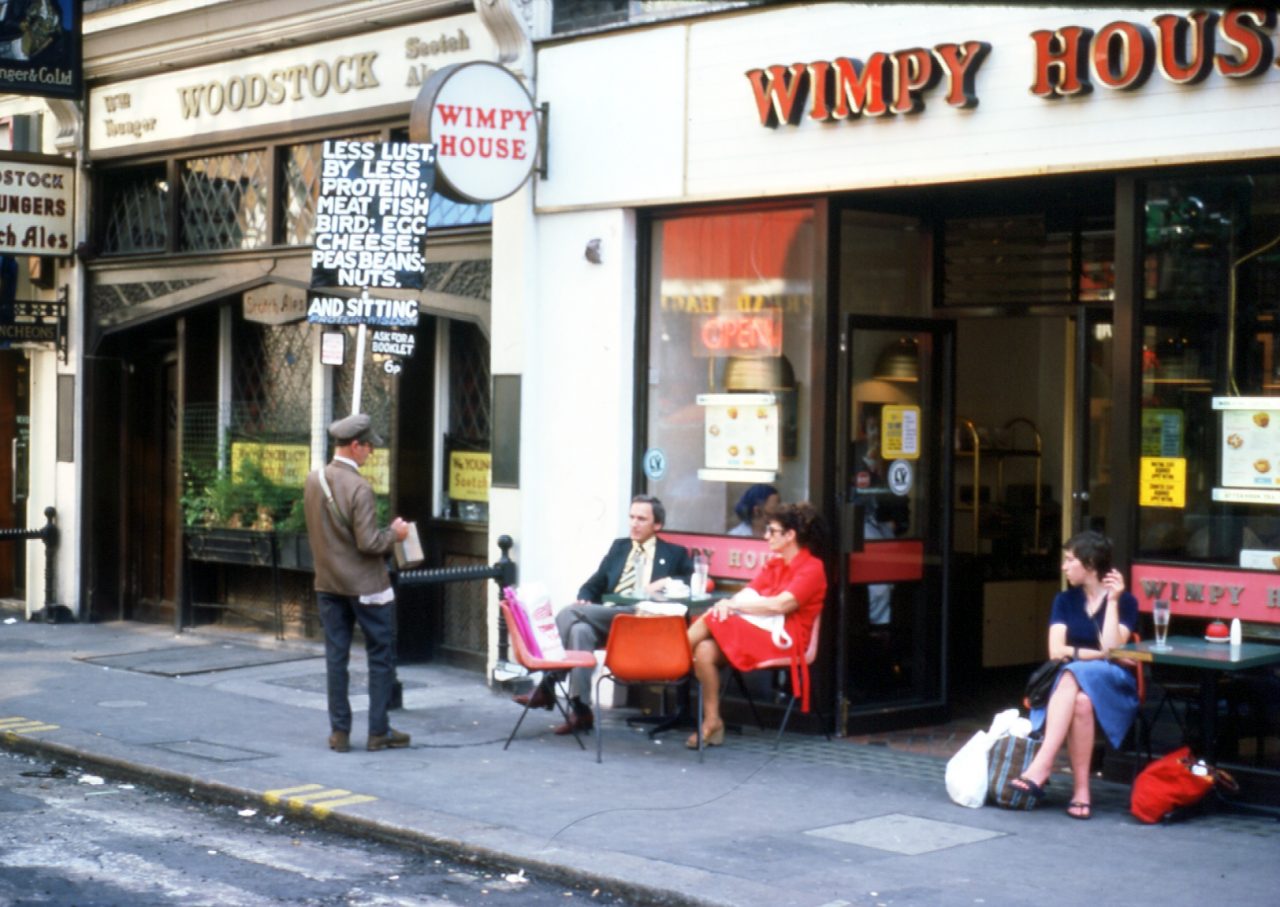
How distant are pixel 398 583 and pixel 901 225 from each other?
3951 millimetres

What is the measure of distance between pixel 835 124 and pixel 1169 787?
4.29 m

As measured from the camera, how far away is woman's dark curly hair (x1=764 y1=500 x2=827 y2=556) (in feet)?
32.8

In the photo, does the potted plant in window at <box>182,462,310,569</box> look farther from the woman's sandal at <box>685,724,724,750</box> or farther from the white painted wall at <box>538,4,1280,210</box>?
the woman's sandal at <box>685,724,724,750</box>

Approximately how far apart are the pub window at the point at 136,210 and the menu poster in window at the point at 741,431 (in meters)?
6.60

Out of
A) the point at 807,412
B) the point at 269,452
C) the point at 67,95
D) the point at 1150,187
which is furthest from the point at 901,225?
the point at 67,95

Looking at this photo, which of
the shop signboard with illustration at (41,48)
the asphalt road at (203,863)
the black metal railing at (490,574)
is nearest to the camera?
the asphalt road at (203,863)

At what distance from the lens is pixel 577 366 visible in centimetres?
1181

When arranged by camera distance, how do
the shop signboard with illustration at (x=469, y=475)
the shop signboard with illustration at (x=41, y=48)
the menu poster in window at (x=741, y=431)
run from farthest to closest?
1. the shop signboard with illustration at (x=41, y=48)
2. the shop signboard with illustration at (x=469, y=475)
3. the menu poster in window at (x=741, y=431)

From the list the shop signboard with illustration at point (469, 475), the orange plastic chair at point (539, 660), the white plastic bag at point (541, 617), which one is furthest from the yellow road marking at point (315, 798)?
the shop signboard with illustration at point (469, 475)

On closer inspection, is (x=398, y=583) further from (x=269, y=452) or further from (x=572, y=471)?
(x=269, y=452)

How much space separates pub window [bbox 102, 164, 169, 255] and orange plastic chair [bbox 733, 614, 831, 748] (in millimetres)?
7781

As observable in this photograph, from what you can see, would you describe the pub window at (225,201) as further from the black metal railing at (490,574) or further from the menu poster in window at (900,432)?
the menu poster in window at (900,432)

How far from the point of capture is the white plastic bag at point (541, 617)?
1008 cm

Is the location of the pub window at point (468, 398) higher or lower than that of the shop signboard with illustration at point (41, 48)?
lower
